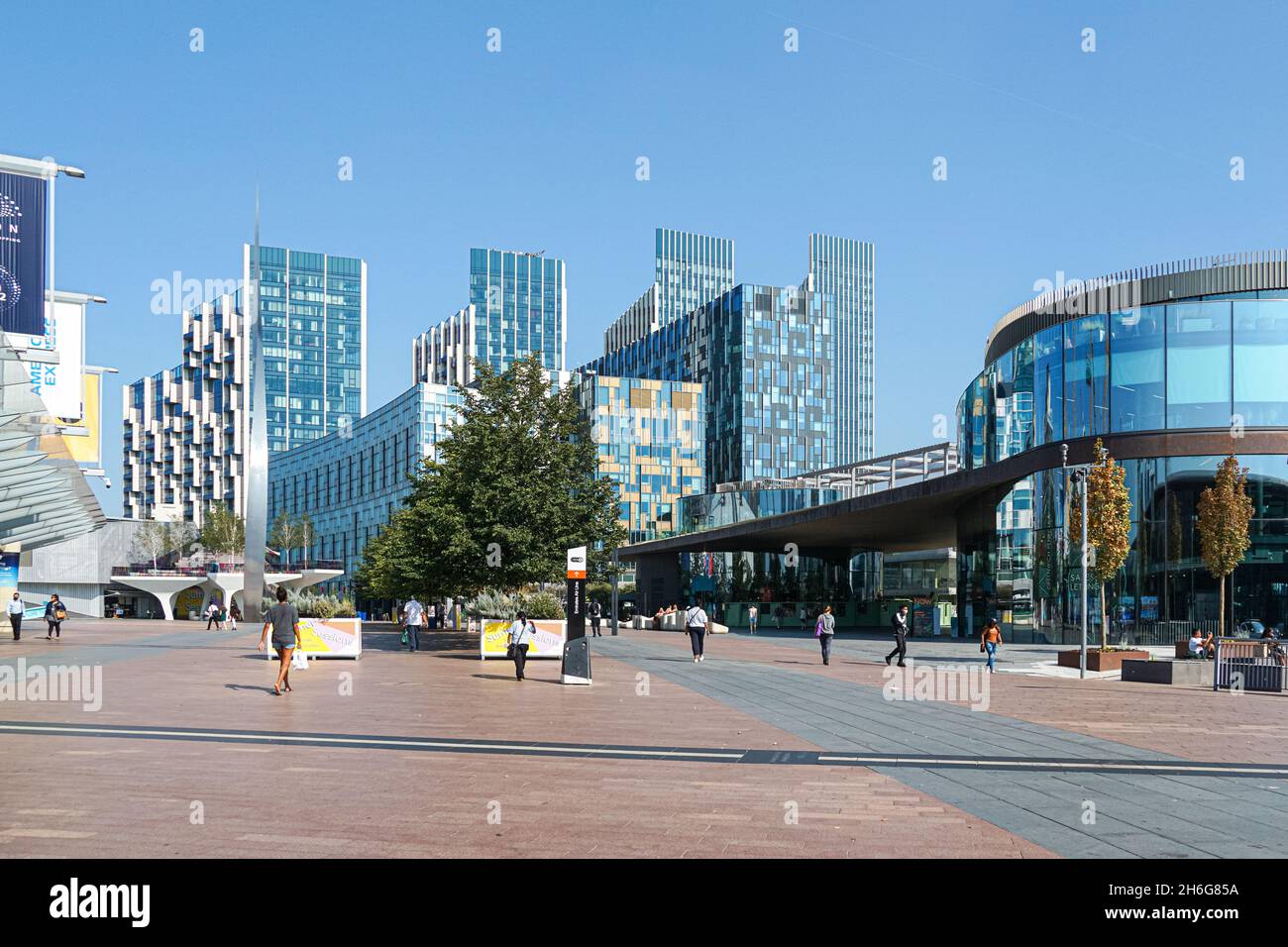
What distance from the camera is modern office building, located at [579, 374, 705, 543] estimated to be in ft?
444

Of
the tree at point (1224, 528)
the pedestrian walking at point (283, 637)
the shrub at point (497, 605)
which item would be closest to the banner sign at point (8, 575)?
the shrub at point (497, 605)

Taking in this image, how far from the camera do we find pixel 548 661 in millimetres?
29609

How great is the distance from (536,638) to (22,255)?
1675cm

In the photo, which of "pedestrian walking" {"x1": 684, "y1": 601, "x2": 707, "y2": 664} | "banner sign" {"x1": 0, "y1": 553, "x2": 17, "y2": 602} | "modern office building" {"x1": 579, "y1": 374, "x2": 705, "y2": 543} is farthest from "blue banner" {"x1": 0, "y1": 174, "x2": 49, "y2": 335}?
"modern office building" {"x1": 579, "y1": 374, "x2": 705, "y2": 543}

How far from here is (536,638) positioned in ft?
94.6

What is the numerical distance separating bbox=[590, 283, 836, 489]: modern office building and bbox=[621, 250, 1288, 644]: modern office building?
351 feet

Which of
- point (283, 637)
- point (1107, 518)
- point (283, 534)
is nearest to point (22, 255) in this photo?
point (283, 637)

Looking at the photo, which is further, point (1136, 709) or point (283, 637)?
point (1136, 709)

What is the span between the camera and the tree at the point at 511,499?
3369cm

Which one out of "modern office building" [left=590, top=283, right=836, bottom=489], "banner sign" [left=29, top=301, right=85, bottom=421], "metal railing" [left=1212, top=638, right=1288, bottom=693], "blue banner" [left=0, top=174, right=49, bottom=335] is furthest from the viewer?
"modern office building" [left=590, top=283, right=836, bottom=489]

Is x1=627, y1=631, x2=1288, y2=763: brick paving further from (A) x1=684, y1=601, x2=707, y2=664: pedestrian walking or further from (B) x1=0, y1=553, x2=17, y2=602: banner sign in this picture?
(B) x1=0, y1=553, x2=17, y2=602: banner sign

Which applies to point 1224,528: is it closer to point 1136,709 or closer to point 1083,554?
A: point 1083,554

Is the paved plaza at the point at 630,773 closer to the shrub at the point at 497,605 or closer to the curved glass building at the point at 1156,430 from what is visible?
the shrub at the point at 497,605
